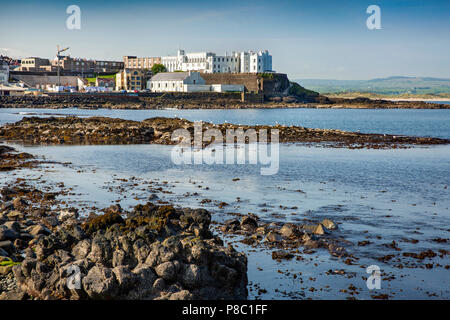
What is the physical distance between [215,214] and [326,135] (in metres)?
30.9

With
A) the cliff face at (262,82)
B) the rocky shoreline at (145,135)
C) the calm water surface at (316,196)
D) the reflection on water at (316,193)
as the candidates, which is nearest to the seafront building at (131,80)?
the cliff face at (262,82)

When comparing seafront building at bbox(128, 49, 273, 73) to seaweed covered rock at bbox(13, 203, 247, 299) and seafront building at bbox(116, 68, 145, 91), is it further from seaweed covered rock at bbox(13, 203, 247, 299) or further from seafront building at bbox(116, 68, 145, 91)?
seaweed covered rock at bbox(13, 203, 247, 299)

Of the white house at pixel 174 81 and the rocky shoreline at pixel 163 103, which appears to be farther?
the white house at pixel 174 81

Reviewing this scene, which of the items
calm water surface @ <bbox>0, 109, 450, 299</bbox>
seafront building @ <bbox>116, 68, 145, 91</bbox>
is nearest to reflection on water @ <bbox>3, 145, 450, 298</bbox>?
calm water surface @ <bbox>0, 109, 450, 299</bbox>

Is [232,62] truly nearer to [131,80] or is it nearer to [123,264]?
[131,80]

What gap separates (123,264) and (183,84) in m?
125

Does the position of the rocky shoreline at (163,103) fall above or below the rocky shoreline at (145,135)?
above

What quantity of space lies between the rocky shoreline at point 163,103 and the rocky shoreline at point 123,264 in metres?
90.6

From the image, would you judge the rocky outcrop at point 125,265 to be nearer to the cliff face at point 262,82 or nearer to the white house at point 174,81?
the white house at point 174,81

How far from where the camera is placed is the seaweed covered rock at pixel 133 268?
29.7 feet

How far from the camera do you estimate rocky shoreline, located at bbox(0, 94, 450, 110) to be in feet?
342

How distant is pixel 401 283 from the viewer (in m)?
10.4
